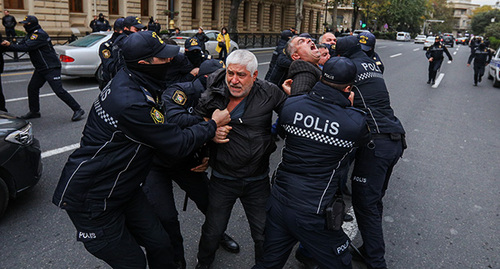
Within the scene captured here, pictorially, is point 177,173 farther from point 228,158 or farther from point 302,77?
point 302,77

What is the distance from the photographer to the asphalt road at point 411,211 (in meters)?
3.43

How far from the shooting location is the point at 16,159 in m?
3.70

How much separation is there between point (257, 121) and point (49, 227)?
7.84 ft

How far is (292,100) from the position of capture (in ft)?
8.48

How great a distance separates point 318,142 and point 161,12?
2759cm

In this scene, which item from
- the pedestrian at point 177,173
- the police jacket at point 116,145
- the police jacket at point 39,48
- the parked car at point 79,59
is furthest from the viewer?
the parked car at point 79,59

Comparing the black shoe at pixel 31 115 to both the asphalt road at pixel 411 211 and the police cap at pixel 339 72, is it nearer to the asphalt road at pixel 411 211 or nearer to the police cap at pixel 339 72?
the asphalt road at pixel 411 211

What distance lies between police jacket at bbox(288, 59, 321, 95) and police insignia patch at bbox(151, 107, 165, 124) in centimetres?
132

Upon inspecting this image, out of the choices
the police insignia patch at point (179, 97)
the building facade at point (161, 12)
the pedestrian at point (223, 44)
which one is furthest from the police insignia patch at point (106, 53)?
the building facade at point (161, 12)

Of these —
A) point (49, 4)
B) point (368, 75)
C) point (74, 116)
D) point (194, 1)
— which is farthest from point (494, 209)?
point (194, 1)

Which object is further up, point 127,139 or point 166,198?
point 127,139

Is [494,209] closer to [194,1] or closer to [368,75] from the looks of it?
[368,75]

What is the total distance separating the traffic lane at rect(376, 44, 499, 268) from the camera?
3.69 m

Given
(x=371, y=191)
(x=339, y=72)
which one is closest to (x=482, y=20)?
(x=371, y=191)
